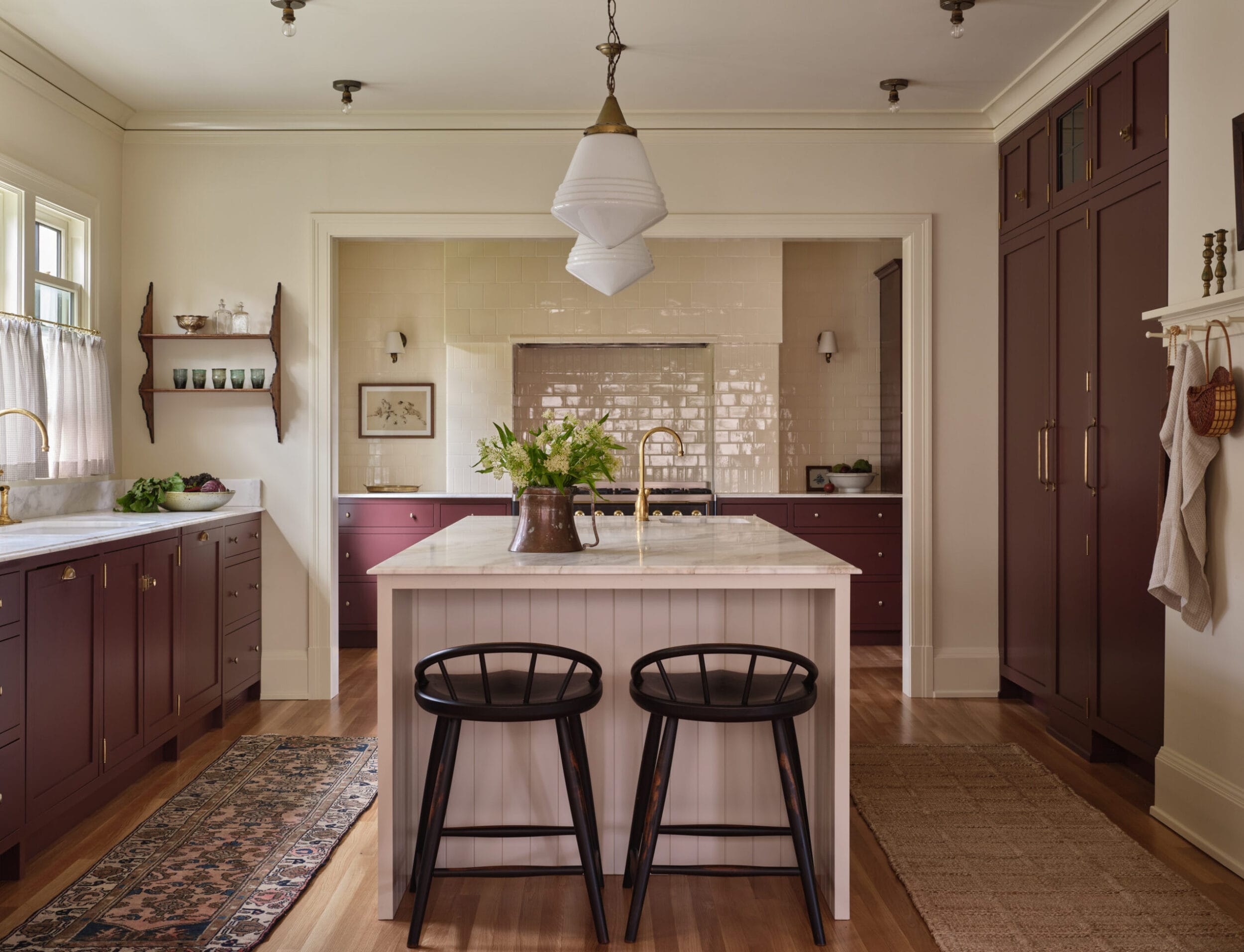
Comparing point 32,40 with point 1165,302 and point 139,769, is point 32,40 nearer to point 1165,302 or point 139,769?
point 139,769

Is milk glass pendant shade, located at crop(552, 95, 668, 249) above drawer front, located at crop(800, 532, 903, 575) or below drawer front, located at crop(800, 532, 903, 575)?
above

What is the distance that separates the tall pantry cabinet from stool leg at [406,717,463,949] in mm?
2356

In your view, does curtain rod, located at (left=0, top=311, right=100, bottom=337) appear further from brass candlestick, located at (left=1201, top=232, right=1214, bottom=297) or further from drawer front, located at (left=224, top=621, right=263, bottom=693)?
brass candlestick, located at (left=1201, top=232, right=1214, bottom=297)

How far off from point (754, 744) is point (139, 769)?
239cm

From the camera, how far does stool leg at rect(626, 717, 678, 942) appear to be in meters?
2.34

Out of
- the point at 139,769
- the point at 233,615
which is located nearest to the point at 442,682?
the point at 139,769

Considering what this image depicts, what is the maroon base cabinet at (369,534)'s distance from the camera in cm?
605

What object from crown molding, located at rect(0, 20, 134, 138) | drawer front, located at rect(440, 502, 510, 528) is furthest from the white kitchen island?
drawer front, located at rect(440, 502, 510, 528)

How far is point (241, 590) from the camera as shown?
14.5ft

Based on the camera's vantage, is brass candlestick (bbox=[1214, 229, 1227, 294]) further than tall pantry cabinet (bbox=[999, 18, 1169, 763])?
No

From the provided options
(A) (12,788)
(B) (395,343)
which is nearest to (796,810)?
(A) (12,788)

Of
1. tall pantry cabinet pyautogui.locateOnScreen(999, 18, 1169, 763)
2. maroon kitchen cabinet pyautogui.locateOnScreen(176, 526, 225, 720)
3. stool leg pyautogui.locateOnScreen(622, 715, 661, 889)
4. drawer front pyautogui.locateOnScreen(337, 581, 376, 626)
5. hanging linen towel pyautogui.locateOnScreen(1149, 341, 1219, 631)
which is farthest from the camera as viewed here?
drawer front pyautogui.locateOnScreen(337, 581, 376, 626)

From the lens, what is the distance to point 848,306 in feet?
23.0

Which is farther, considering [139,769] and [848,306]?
[848,306]
